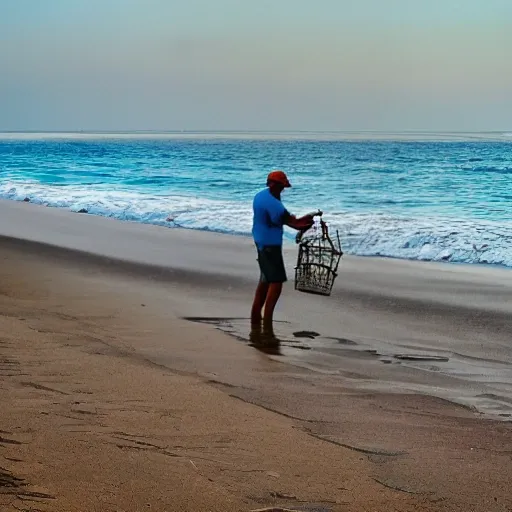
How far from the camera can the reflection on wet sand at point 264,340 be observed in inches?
250

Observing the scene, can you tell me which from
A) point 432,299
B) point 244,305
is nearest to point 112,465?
point 244,305

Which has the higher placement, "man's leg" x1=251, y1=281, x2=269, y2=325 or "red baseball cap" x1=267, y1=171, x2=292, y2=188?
"red baseball cap" x1=267, y1=171, x2=292, y2=188

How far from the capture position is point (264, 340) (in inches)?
264

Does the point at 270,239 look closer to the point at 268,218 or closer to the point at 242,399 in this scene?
the point at 268,218

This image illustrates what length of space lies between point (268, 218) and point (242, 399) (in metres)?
3.02

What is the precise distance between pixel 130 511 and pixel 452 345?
14.6 feet

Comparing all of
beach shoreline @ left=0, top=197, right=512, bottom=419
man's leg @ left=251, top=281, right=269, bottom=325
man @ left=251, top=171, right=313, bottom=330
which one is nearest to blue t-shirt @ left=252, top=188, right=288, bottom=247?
man @ left=251, top=171, right=313, bottom=330

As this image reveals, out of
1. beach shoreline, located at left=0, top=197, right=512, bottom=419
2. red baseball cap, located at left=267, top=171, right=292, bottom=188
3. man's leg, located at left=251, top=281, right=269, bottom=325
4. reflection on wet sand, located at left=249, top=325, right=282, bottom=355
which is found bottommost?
reflection on wet sand, located at left=249, top=325, right=282, bottom=355

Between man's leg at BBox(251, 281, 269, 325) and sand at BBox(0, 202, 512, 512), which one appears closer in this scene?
sand at BBox(0, 202, 512, 512)

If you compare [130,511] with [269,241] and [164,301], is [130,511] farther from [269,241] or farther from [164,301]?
[164,301]

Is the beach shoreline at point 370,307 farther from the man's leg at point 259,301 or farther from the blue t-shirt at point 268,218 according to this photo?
the blue t-shirt at point 268,218

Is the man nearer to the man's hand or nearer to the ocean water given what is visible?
the man's hand

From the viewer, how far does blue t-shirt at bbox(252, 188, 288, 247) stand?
7.20 m

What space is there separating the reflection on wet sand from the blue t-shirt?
0.87m
